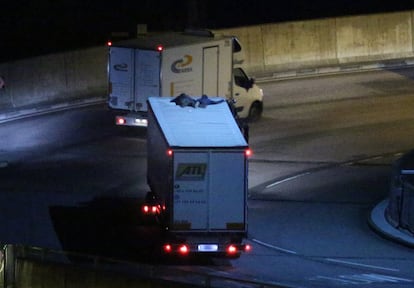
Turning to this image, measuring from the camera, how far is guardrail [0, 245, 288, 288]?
43.9 ft

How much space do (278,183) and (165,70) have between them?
5079 mm

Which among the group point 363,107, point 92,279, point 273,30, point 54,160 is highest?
point 273,30

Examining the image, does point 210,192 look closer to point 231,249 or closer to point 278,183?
point 231,249

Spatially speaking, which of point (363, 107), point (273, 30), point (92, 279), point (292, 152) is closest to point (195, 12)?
point (273, 30)

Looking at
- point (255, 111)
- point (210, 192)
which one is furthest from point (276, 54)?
point (210, 192)

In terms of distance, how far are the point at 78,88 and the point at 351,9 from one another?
32.0 m

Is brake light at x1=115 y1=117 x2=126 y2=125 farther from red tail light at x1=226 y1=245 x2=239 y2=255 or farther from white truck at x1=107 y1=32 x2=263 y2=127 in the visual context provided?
red tail light at x1=226 y1=245 x2=239 y2=255

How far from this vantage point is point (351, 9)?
213 feet

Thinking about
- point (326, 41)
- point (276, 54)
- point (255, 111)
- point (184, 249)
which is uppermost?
point (326, 41)

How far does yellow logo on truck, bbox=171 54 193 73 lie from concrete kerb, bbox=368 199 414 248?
7.90 metres

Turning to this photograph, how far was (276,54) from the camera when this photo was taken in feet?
137

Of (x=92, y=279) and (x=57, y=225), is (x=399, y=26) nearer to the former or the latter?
(x=57, y=225)

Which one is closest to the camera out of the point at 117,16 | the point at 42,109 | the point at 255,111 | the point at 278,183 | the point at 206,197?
the point at 206,197

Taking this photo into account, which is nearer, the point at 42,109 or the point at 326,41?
the point at 42,109
